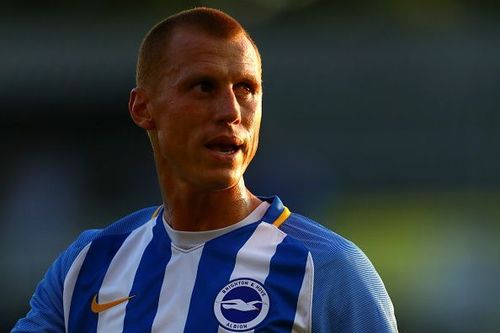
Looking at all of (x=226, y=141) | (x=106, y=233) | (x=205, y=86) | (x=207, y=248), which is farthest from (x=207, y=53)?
(x=106, y=233)

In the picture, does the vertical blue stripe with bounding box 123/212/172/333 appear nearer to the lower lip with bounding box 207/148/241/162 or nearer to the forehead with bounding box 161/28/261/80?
the lower lip with bounding box 207/148/241/162

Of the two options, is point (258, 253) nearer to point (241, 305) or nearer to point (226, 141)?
point (241, 305)

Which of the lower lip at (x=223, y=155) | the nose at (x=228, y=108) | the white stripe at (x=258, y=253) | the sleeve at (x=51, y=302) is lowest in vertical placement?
the sleeve at (x=51, y=302)

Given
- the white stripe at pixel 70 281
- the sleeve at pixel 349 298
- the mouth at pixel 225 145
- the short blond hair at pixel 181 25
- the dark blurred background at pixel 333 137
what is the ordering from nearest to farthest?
the sleeve at pixel 349 298, the mouth at pixel 225 145, the short blond hair at pixel 181 25, the white stripe at pixel 70 281, the dark blurred background at pixel 333 137

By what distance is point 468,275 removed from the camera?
8156 mm

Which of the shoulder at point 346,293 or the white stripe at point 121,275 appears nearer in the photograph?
the shoulder at point 346,293

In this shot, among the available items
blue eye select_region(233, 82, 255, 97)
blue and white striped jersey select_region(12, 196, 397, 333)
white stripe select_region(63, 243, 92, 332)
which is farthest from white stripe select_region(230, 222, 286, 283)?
white stripe select_region(63, 243, 92, 332)

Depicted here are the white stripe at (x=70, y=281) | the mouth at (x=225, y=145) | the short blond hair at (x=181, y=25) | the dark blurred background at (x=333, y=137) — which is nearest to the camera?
the mouth at (x=225, y=145)

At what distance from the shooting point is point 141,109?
2793 mm

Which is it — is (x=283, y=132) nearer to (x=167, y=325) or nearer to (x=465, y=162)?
(x=465, y=162)

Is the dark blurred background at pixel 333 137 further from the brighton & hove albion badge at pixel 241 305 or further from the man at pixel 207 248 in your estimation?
the brighton & hove albion badge at pixel 241 305

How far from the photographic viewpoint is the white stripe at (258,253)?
2.61 m

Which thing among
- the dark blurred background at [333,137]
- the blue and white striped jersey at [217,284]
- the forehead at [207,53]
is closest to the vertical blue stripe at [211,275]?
the blue and white striped jersey at [217,284]

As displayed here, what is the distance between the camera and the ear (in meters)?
2.77
